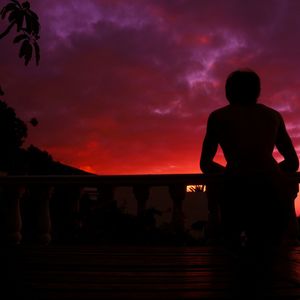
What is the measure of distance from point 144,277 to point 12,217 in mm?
3304

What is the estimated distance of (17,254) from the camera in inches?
156

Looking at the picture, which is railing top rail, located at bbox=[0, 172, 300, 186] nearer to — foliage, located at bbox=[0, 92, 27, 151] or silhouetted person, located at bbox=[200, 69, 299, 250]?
foliage, located at bbox=[0, 92, 27, 151]

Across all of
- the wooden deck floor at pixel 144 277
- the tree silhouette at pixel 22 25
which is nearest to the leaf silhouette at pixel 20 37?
the tree silhouette at pixel 22 25

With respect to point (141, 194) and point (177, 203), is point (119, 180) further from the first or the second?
point (177, 203)

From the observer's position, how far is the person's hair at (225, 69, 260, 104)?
2477 mm

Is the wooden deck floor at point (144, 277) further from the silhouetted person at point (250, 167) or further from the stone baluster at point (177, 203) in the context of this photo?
the stone baluster at point (177, 203)

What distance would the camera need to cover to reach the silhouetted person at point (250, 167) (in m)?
2.36

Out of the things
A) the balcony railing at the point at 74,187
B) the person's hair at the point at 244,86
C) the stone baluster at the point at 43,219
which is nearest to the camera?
the person's hair at the point at 244,86

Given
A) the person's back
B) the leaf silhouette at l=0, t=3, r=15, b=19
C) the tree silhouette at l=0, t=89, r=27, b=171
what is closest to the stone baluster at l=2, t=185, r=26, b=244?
the tree silhouette at l=0, t=89, r=27, b=171

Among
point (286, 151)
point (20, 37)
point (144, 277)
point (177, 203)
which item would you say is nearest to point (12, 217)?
point (177, 203)

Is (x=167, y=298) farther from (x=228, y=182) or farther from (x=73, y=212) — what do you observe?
(x=73, y=212)

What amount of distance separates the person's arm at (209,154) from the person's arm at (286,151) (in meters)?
0.34

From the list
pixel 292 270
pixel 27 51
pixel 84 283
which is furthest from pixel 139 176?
pixel 84 283

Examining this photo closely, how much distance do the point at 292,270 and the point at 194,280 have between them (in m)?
0.77
